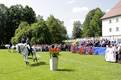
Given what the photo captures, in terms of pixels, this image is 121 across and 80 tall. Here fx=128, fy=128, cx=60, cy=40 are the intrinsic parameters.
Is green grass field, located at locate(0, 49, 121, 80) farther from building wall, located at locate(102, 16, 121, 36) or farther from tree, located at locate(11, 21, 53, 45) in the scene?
building wall, located at locate(102, 16, 121, 36)

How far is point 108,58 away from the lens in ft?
47.9

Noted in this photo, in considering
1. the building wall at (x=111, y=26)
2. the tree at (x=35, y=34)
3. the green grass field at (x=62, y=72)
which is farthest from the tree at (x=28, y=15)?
the green grass field at (x=62, y=72)

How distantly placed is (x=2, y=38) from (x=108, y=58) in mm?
45629

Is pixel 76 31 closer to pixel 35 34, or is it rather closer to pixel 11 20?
pixel 11 20

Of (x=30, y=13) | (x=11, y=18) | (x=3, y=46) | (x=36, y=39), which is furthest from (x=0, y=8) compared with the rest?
(x=36, y=39)

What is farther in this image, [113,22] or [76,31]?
[76,31]

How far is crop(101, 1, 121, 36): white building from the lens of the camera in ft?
139

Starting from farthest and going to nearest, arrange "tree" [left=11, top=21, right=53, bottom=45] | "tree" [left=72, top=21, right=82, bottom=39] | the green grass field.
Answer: "tree" [left=72, top=21, right=82, bottom=39], "tree" [left=11, top=21, right=53, bottom=45], the green grass field

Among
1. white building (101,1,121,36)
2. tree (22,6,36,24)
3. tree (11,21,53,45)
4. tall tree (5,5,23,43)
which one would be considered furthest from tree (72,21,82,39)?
tree (11,21,53,45)

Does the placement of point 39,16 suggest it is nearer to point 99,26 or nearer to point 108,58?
point 99,26

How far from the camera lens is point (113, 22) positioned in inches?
1741

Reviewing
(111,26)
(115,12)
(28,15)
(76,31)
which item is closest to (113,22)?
(111,26)

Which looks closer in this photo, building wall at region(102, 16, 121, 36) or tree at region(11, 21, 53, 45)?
tree at region(11, 21, 53, 45)

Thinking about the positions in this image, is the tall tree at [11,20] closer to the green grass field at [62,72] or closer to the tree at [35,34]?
the tree at [35,34]
